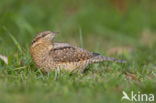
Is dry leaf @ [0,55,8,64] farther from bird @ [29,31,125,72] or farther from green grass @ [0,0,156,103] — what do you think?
bird @ [29,31,125,72]

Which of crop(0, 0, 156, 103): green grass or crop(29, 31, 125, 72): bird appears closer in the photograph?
crop(0, 0, 156, 103): green grass

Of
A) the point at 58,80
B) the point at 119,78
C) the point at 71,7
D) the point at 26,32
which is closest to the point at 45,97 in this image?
the point at 58,80

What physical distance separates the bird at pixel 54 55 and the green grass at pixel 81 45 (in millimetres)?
158

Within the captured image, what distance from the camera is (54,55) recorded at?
20.6 ft

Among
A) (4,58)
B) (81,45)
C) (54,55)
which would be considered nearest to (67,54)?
(54,55)

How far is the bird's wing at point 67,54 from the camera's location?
6.29m

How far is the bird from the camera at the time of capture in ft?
20.4

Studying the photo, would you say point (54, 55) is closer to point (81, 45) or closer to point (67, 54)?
point (67, 54)

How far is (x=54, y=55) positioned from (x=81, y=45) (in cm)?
127

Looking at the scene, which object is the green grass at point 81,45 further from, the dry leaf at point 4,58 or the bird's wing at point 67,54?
the bird's wing at point 67,54
